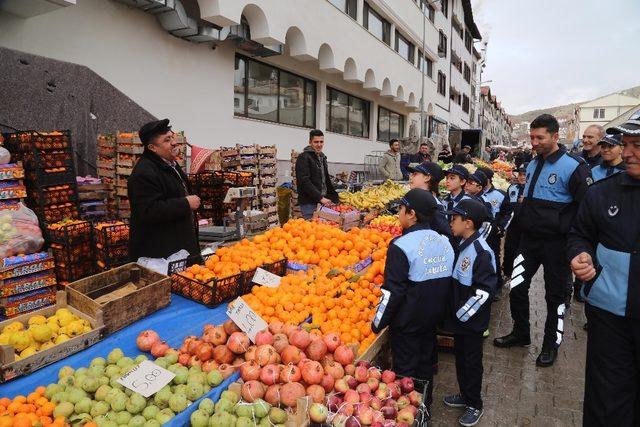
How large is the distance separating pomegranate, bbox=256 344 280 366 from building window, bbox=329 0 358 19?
55.4 ft

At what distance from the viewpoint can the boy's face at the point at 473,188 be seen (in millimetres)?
5895

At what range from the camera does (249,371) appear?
2582mm

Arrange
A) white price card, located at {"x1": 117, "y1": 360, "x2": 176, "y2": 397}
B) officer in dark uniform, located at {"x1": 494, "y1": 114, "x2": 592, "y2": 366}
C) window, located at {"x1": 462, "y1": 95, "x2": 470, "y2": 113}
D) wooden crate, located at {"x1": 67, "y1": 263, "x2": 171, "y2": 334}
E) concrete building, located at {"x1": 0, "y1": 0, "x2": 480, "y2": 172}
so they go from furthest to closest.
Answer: window, located at {"x1": 462, "y1": 95, "x2": 470, "y2": 113} < concrete building, located at {"x1": 0, "y1": 0, "x2": 480, "y2": 172} < officer in dark uniform, located at {"x1": 494, "y1": 114, "x2": 592, "y2": 366} < wooden crate, located at {"x1": 67, "y1": 263, "x2": 171, "y2": 334} < white price card, located at {"x1": 117, "y1": 360, "x2": 176, "y2": 397}

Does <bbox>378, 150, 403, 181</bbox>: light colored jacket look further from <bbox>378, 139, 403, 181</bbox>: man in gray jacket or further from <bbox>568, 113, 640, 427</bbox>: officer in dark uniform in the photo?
<bbox>568, 113, 640, 427</bbox>: officer in dark uniform

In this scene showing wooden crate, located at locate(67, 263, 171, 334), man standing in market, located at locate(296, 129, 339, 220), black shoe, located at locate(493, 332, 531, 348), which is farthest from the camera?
man standing in market, located at locate(296, 129, 339, 220)

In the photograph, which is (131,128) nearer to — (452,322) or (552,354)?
(452,322)

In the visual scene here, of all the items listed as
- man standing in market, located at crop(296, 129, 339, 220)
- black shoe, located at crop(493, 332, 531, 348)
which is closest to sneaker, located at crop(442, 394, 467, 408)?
black shoe, located at crop(493, 332, 531, 348)

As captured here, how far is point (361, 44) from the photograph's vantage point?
58.5 feet

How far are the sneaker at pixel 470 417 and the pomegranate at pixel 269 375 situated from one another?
2000 mm

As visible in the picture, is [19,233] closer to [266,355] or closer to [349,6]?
[266,355]

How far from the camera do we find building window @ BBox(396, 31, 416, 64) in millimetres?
23827

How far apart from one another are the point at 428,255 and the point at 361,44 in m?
16.5

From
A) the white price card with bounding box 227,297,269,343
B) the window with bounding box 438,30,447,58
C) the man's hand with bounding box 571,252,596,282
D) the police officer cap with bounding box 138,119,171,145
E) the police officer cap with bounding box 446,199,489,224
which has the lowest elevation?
the white price card with bounding box 227,297,269,343

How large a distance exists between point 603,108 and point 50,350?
108 m
